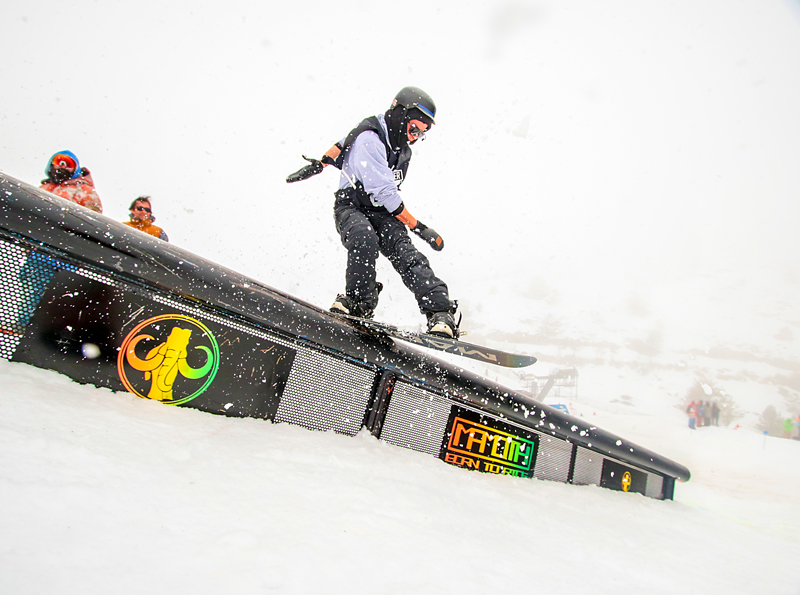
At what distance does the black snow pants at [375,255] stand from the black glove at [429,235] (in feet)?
0.31

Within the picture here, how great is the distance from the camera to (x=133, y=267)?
1408 mm

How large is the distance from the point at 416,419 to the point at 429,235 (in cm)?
121

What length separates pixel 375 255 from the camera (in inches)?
84.4

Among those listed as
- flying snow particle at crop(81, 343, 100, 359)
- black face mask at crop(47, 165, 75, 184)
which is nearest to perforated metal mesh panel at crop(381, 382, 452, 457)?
flying snow particle at crop(81, 343, 100, 359)

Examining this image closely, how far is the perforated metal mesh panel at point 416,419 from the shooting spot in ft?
6.75

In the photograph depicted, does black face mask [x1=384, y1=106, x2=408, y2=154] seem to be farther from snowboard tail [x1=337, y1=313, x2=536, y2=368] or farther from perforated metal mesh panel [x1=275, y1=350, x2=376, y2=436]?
perforated metal mesh panel [x1=275, y1=350, x2=376, y2=436]

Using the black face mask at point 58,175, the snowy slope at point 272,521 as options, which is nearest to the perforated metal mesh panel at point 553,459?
the snowy slope at point 272,521

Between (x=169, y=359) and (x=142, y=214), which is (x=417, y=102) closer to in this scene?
(x=169, y=359)

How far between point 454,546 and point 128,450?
106 cm

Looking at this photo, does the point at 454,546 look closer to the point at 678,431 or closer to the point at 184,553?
the point at 184,553

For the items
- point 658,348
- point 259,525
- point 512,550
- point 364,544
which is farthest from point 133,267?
point 658,348

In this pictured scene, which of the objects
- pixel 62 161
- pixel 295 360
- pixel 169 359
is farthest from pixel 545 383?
pixel 62 161

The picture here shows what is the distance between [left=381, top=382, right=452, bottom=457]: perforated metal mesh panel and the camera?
2059 millimetres

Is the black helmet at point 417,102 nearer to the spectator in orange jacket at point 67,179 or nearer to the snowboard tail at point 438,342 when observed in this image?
the snowboard tail at point 438,342
